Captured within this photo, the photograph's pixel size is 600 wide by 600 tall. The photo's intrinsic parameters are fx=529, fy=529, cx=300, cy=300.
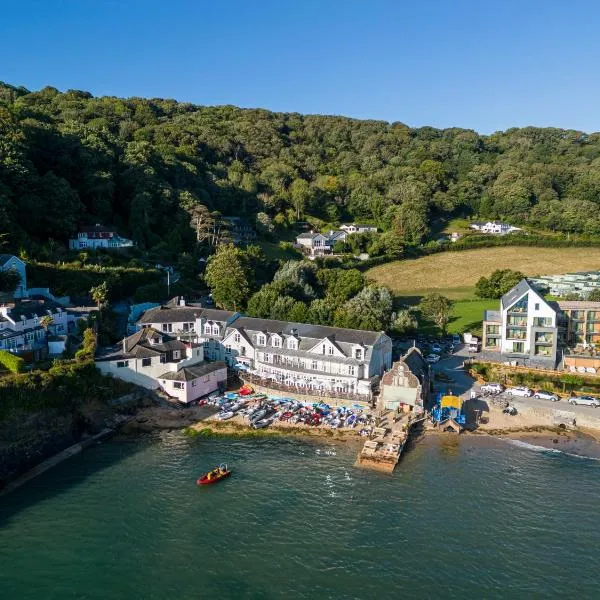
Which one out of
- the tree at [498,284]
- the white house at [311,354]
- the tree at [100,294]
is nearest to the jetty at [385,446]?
the white house at [311,354]

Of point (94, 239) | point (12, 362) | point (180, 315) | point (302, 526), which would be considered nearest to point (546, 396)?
point (302, 526)

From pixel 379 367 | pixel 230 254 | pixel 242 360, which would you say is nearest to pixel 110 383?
pixel 242 360

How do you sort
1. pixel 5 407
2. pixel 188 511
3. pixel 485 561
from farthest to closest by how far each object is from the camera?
pixel 5 407 → pixel 188 511 → pixel 485 561

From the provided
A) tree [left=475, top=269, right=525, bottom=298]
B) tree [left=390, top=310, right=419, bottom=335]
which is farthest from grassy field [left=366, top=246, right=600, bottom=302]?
tree [left=390, top=310, right=419, bottom=335]

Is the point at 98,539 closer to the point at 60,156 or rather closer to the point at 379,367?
the point at 379,367

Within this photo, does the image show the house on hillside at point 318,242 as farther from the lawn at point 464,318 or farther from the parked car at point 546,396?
the parked car at point 546,396

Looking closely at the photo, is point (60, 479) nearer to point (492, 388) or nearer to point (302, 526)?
point (302, 526)
